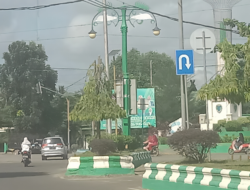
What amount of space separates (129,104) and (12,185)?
10.6 meters

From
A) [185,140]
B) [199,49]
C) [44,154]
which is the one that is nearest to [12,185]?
[185,140]

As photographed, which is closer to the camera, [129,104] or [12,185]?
[12,185]

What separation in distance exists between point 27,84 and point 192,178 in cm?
5792

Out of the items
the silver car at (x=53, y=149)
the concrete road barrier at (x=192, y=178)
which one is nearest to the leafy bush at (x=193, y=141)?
the concrete road barrier at (x=192, y=178)

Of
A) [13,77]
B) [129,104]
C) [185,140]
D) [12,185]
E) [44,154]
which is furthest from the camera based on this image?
[13,77]

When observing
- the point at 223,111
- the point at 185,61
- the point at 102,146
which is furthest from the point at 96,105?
the point at 223,111

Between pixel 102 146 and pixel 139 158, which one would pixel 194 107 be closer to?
pixel 139 158

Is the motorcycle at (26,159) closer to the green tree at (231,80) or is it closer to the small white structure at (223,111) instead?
the green tree at (231,80)

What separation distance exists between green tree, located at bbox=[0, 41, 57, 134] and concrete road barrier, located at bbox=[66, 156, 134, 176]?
163 feet

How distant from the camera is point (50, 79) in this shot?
73.1 metres

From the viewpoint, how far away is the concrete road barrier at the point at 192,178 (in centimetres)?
1083

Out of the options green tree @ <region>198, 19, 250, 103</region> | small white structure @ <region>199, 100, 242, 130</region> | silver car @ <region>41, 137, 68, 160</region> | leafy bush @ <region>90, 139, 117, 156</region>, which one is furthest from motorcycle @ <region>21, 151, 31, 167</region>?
small white structure @ <region>199, 100, 242, 130</region>

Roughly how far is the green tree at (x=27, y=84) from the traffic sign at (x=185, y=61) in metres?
53.3

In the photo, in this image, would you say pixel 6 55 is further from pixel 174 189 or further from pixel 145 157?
pixel 174 189
